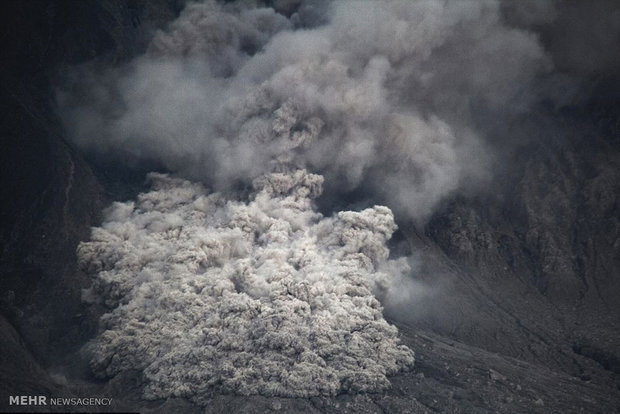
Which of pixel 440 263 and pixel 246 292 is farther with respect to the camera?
pixel 440 263

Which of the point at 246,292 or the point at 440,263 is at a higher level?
the point at 440,263

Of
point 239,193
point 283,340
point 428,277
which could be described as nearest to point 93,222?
point 239,193

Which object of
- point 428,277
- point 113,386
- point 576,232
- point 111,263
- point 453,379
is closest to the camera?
point 113,386

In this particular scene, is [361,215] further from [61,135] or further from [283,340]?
[61,135]
